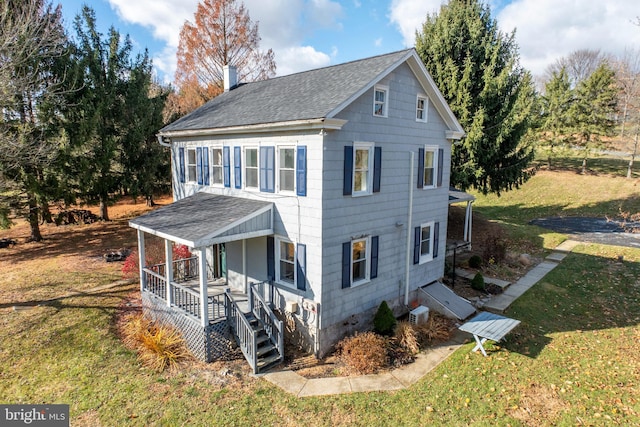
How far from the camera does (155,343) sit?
10.2 m

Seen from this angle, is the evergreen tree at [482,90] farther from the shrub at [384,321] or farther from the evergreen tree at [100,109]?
the evergreen tree at [100,109]

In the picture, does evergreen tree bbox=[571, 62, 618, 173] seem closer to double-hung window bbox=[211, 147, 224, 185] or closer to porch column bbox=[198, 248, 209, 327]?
double-hung window bbox=[211, 147, 224, 185]

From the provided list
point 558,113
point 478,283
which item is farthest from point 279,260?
point 558,113

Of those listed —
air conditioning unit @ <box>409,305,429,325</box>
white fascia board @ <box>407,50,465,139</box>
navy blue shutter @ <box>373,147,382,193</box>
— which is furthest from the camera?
air conditioning unit @ <box>409,305,429,325</box>

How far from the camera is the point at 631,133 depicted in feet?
124

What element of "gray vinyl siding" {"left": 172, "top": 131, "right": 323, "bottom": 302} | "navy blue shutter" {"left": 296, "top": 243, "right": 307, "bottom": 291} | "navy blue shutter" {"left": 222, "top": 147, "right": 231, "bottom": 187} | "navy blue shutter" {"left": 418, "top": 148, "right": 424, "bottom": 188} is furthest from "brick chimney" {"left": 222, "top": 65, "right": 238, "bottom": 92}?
"navy blue shutter" {"left": 296, "top": 243, "right": 307, "bottom": 291}

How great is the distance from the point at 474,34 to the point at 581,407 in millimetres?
20187

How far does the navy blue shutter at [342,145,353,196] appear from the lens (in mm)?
10414

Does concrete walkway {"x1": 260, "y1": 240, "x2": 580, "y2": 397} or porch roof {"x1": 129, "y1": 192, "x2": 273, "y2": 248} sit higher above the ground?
porch roof {"x1": 129, "y1": 192, "x2": 273, "y2": 248}

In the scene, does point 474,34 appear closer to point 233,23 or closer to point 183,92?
point 233,23

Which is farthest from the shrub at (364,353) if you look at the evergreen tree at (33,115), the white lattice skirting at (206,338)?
the evergreen tree at (33,115)

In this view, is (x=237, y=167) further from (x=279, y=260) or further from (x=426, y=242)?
(x=426, y=242)

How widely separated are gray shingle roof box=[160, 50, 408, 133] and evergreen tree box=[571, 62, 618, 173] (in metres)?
36.2

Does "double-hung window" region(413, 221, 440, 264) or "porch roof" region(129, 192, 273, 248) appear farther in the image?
"double-hung window" region(413, 221, 440, 264)
